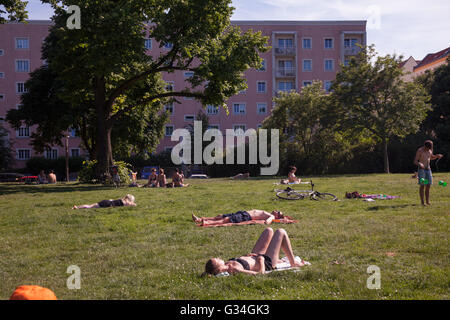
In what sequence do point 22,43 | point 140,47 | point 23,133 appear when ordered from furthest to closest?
point 22,43 → point 23,133 → point 140,47

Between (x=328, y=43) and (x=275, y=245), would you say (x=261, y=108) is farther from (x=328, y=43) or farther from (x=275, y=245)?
(x=275, y=245)

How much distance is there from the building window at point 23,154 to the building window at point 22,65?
12.6m

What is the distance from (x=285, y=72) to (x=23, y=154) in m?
43.2

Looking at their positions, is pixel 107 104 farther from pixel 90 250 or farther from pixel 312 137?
pixel 312 137

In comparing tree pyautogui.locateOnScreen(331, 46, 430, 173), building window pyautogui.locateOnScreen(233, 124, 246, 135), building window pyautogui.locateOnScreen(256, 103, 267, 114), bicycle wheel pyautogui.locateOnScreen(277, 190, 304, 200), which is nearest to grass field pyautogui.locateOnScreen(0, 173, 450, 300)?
bicycle wheel pyautogui.locateOnScreen(277, 190, 304, 200)

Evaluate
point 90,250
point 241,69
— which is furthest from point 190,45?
point 90,250

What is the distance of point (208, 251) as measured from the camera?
788 centimetres

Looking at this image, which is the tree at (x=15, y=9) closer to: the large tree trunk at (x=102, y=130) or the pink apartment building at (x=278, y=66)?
the large tree trunk at (x=102, y=130)

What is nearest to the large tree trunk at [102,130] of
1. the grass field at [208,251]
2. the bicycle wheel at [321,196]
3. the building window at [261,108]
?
the grass field at [208,251]

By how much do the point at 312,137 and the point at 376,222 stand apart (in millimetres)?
37423

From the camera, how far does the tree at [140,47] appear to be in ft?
73.2

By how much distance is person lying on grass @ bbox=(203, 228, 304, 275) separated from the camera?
618cm

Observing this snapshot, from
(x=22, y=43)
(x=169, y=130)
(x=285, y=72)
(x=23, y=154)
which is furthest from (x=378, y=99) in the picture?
(x=22, y=43)

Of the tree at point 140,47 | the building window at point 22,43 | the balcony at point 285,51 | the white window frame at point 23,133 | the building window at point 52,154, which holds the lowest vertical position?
the building window at point 52,154
